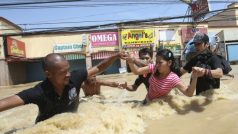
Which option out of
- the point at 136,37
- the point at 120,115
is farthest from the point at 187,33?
the point at 120,115

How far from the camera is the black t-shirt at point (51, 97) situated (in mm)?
4441

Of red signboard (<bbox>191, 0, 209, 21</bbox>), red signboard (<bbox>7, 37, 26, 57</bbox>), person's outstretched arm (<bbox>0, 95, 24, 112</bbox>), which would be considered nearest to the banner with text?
red signboard (<bbox>191, 0, 209, 21</bbox>)

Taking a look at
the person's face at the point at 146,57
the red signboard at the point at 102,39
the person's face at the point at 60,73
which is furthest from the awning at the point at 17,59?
the person's face at the point at 60,73

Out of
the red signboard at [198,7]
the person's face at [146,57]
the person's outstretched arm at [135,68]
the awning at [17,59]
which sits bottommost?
the awning at [17,59]

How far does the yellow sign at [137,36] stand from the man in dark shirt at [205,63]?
1286 inches

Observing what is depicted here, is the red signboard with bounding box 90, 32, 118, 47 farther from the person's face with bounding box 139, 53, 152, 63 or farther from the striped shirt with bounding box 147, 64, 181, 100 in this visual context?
the striped shirt with bounding box 147, 64, 181, 100

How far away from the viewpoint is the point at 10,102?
421 cm

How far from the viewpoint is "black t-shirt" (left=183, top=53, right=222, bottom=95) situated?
5.34 metres

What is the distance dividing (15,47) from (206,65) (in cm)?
3113

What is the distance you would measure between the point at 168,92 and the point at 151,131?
0.97m

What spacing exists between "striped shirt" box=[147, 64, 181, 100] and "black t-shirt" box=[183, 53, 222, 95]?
435 millimetres

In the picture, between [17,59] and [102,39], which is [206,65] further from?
[102,39]

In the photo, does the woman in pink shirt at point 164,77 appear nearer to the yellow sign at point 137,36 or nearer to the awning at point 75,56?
the yellow sign at point 137,36

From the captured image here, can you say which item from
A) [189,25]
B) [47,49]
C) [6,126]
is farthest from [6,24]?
[6,126]
